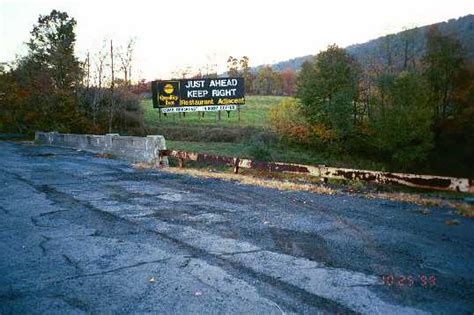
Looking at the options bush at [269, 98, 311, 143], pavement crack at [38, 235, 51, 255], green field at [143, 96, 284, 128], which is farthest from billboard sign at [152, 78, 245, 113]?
pavement crack at [38, 235, 51, 255]

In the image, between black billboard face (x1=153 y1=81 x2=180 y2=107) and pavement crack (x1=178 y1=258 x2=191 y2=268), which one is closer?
pavement crack (x1=178 y1=258 x2=191 y2=268)

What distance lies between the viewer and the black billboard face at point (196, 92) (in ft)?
128

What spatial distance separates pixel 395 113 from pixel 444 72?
502 inches

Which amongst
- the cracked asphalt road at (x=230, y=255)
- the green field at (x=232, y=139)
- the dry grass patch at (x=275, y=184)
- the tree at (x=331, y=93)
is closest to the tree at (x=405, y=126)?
the green field at (x=232, y=139)

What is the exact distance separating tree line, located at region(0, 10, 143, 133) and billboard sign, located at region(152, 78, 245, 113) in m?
7.94

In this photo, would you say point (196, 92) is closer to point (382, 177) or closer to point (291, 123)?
point (291, 123)

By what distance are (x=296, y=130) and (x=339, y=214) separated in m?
45.6

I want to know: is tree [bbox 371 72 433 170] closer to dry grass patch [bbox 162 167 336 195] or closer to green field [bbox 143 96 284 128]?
green field [bbox 143 96 284 128]

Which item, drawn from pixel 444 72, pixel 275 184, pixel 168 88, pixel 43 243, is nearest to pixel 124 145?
pixel 275 184

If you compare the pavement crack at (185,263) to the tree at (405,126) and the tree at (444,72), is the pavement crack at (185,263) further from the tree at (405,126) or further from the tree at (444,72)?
the tree at (444,72)

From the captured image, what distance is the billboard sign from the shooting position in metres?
38.9

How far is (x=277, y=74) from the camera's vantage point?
13388 centimetres

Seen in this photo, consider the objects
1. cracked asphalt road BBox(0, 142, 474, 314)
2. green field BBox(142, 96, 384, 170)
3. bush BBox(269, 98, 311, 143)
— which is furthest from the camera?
bush BBox(269, 98, 311, 143)

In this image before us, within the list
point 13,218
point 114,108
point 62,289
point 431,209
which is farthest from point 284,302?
point 114,108
